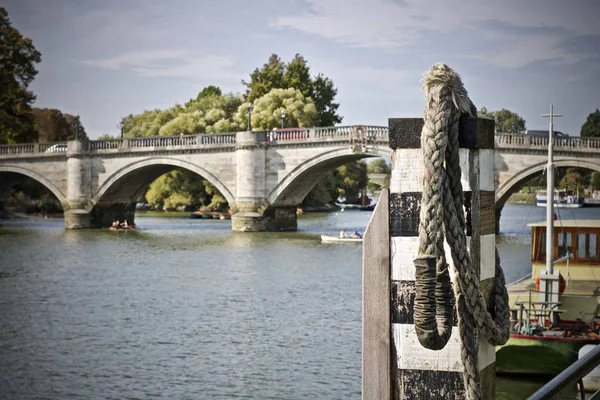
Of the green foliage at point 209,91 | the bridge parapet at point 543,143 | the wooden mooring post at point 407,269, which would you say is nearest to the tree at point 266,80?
the green foliage at point 209,91

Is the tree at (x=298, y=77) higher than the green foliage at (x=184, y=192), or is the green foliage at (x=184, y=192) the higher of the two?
the tree at (x=298, y=77)

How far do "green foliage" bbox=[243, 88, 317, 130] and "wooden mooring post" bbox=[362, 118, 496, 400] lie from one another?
5043cm

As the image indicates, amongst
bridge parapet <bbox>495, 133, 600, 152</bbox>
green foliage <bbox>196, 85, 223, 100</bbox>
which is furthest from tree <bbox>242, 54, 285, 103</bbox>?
bridge parapet <bbox>495, 133, 600, 152</bbox>

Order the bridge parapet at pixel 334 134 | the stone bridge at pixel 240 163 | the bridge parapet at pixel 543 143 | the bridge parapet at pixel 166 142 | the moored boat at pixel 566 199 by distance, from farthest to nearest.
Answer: the moored boat at pixel 566 199 → the bridge parapet at pixel 166 142 → the bridge parapet at pixel 334 134 → the stone bridge at pixel 240 163 → the bridge parapet at pixel 543 143

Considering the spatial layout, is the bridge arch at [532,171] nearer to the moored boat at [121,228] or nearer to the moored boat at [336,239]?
the moored boat at [336,239]

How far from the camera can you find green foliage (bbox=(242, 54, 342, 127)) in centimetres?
6241

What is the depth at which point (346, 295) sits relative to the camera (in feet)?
72.2

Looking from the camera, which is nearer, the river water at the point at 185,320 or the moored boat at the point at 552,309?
the moored boat at the point at 552,309

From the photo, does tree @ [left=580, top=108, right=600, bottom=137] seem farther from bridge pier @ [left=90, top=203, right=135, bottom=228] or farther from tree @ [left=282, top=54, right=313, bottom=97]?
bridge pier @ [left=90, top=203, right=135, bottom=228]

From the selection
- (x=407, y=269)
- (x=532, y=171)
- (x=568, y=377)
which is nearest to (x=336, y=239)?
(x=532, y=171)

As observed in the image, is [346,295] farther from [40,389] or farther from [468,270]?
[468,270]

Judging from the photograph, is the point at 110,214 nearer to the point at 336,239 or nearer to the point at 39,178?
the point at 39,178

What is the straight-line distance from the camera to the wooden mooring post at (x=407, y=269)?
12.1 ft

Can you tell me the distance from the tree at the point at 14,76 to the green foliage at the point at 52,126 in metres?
14.4
